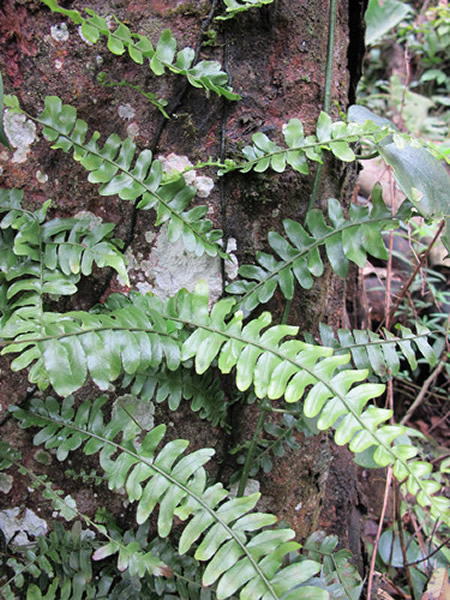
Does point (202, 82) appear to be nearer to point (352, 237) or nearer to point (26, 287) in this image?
point (352, 237)

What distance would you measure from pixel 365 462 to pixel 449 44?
4750 mm

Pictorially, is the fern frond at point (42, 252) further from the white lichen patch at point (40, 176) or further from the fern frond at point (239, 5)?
the fern frond at point (239, 5)

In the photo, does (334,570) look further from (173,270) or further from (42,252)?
(42,252)

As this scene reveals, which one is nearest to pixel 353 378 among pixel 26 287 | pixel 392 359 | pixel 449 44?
pixel 392 359

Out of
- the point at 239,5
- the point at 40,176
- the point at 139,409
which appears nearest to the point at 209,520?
the point at 139,409

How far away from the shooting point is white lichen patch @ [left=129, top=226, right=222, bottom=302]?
129cm

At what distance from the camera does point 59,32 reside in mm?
1259

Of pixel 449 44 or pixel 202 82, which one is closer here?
pixel 202 82

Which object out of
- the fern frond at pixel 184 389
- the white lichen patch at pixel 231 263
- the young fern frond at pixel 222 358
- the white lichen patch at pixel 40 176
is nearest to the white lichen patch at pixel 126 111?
the white lichen patch at pixel 40 176

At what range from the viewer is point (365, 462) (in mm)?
1150

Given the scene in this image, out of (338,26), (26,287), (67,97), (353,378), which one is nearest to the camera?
(353,378)

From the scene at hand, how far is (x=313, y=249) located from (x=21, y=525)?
1.11 metres

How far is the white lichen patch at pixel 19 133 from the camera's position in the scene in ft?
4.14

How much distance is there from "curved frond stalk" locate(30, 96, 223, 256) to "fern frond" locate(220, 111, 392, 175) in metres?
0.17
